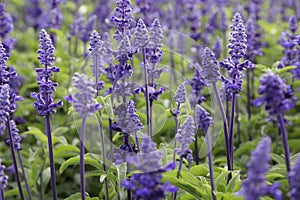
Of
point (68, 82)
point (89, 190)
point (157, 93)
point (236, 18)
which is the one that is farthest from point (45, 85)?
point (68, 82)

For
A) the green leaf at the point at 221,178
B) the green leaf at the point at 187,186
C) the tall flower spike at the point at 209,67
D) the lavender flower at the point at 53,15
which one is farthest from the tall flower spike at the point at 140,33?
the lavender flower at the point at 53,15

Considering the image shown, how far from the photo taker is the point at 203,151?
169 inches

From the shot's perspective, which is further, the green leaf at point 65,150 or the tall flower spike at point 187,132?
the green leaf at point 65,150

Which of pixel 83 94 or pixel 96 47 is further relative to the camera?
pixel 96 47

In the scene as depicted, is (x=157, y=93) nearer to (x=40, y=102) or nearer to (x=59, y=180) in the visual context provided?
(x=40, y=102)

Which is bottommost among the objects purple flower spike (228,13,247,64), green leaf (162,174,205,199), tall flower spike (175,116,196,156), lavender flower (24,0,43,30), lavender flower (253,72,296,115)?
green leaf (162,174,205,199)

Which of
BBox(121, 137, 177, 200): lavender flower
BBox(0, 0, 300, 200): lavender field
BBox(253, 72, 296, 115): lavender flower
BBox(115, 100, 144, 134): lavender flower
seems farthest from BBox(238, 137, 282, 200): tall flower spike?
BBox(115, 100, 144, 134): lavender flower

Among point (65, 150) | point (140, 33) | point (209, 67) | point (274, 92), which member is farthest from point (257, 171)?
point (65, 150)

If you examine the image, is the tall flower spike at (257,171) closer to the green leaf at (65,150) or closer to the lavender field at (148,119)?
the lavender field at (148,119)

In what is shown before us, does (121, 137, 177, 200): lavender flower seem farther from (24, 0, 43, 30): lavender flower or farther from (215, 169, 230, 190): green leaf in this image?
(24, 0, 43, 30): lavender flower

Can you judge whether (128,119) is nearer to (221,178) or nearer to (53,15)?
(221,178)

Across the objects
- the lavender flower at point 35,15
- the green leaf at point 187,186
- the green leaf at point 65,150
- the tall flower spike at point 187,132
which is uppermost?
the lavender flower at point 35,15

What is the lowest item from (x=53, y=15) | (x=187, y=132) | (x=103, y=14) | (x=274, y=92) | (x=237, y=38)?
(x=187, y=132)

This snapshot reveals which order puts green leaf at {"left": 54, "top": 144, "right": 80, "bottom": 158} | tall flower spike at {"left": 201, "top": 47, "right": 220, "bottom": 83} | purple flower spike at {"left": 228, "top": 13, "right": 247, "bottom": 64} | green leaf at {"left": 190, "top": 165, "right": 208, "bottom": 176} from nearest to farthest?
tall flower spike at {"left": 201, "top": 47, "right": 220, "bottom": 83} → purple flower spike at {"left": 228, "top": 13, "right": 247, "bottom": 64} → green leaf at {"left": 190, "top": 165, "right": 208, "bottom": 176} → green leaf at {"left": 54, "top": 144, "right": 80, "bottom": 158}
